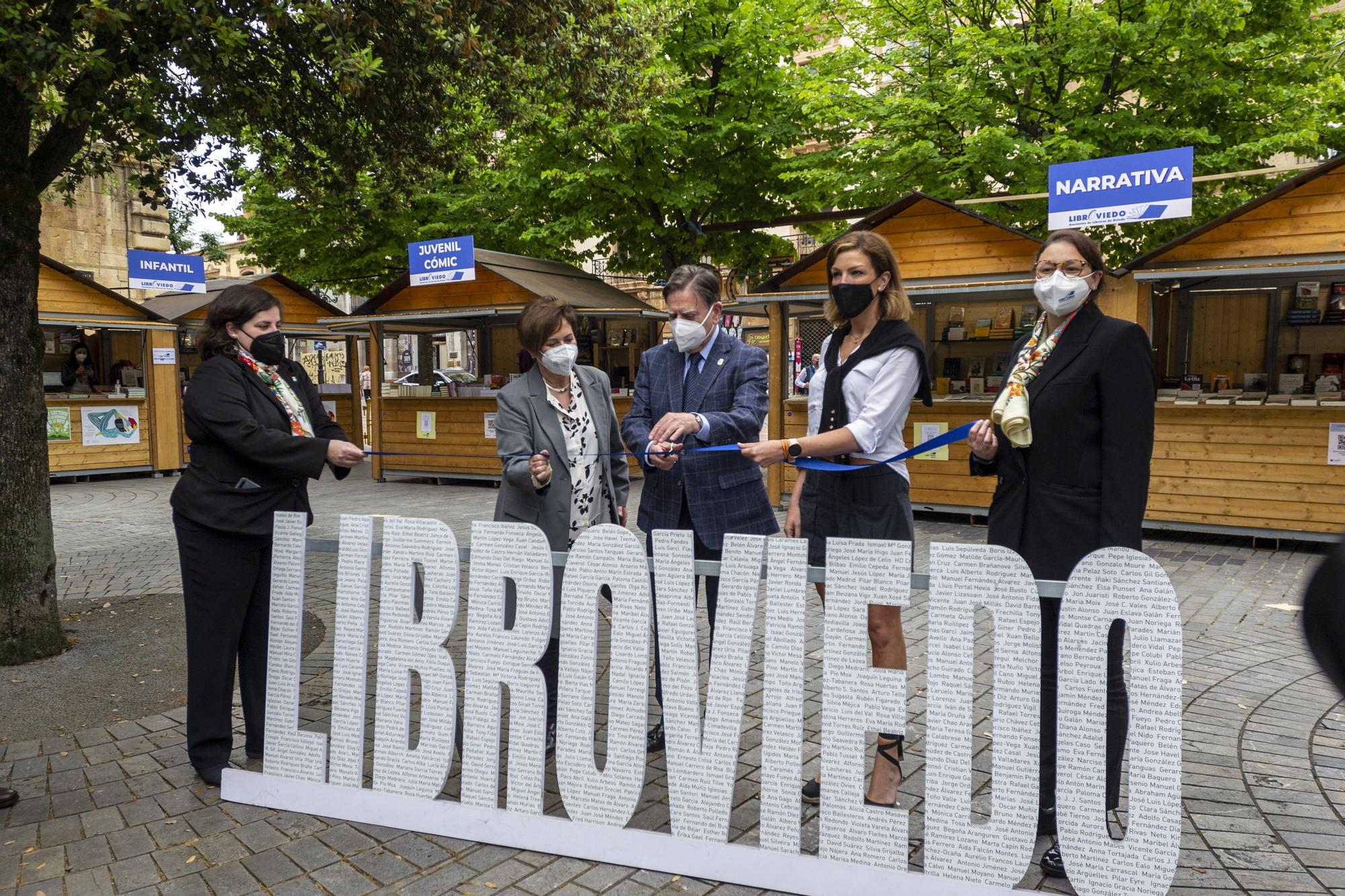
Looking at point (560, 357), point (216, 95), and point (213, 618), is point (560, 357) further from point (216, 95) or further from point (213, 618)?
point (216, 95)

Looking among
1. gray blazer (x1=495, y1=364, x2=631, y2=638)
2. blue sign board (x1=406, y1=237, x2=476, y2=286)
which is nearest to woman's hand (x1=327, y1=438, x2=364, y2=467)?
gray blazer (x1=495, y1=364, x2=631, y2=638)

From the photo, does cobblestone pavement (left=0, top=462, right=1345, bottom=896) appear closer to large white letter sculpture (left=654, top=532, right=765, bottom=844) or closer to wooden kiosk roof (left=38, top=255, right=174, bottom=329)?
large white letter sculpture (left=654, top=532, right=765, bottom=844)

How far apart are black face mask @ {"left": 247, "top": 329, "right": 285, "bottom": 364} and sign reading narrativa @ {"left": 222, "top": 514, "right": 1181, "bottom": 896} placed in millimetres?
637

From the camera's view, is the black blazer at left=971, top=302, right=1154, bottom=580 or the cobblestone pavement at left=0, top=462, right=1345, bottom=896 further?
the cobblestone pavement at left=0, top=462, right=1345, bottom=896

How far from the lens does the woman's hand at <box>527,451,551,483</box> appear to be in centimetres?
370

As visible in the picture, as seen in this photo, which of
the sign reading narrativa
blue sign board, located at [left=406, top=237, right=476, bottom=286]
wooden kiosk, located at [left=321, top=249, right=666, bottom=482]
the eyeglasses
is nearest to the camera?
the sign reading narrativa

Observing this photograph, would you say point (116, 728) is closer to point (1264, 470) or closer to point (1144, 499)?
point (1144, 499)

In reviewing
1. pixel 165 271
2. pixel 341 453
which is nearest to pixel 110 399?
pixel 165 271

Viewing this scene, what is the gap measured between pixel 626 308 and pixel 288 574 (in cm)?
1098

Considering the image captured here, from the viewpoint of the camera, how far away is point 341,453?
3.49m

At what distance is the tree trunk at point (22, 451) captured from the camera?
5.29 metres

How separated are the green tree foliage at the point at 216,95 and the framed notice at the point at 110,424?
8819 millimetres

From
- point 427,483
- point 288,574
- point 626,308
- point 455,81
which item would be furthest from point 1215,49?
point 288,574

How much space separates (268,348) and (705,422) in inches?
65.9
